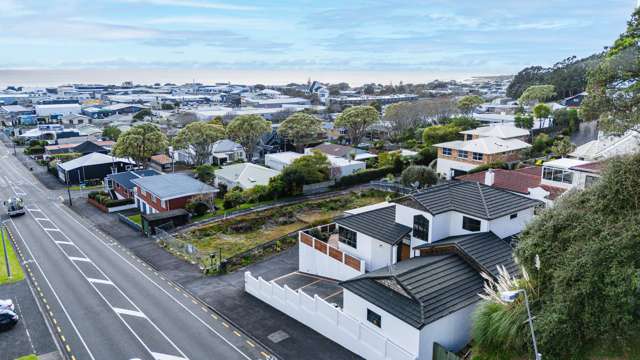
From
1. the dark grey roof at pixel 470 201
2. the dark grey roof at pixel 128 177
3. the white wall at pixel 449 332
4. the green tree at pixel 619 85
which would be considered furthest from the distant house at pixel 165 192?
the green tree at pixel 619 85

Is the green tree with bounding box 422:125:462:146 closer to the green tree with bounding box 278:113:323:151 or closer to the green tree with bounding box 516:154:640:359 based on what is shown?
the green tree with bounding box 278:113:323:151

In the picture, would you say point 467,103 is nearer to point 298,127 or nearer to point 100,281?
point 298,127

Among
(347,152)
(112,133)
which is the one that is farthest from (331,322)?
(112,133)

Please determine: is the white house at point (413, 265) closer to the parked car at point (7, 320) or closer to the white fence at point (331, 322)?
the white fence at point (331, 322)

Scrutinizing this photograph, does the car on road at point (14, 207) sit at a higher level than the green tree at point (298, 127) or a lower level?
lower

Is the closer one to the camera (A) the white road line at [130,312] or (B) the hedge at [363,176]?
(A) the white road line at [130,312]

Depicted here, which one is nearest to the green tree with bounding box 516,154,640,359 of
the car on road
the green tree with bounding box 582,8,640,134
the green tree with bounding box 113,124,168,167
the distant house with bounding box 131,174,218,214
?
the green tree with bounding box 582,8,640,134
